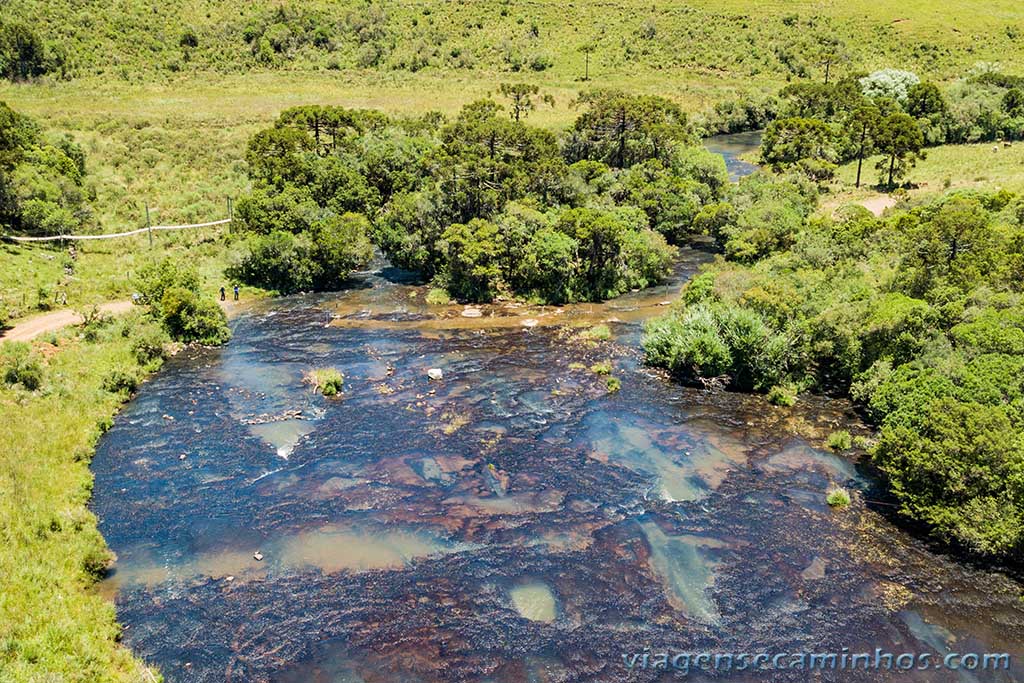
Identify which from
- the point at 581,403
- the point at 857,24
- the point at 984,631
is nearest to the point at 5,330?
the point at 581,403

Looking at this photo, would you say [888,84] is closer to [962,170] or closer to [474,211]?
[962,170]

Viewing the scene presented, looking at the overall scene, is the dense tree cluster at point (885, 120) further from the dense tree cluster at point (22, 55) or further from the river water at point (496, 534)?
the dense tree cluster at point (22, 55)

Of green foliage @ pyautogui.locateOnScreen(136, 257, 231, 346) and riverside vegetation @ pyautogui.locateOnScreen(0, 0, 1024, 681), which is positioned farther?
green foliage @ pyautogui.locateOnScreen(136, 257, 231, 346)

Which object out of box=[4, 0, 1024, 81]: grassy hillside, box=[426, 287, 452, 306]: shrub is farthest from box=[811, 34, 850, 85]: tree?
box=[426, 287, 452, 306]: shrub

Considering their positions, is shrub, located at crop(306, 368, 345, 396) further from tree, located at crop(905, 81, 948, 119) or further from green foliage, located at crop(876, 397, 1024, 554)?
tree, located at crop(905, 81, 948, 119)

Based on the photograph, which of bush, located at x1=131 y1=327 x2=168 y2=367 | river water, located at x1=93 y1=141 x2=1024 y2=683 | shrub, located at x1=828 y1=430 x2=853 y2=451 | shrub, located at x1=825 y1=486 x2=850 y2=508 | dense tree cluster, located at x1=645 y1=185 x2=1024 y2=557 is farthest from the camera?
bush, located at x1=131 y1=327 x2=168 y2=367

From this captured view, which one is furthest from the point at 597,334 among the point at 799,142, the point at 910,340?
the point at 799,142

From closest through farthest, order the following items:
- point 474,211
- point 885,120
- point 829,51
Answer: point 474,211, point 885,120, point 829,51

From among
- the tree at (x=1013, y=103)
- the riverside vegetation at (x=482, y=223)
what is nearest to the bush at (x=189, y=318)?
the riverside vegetation at (x=482, y=223)

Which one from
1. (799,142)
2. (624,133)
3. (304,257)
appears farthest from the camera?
(799,142)
